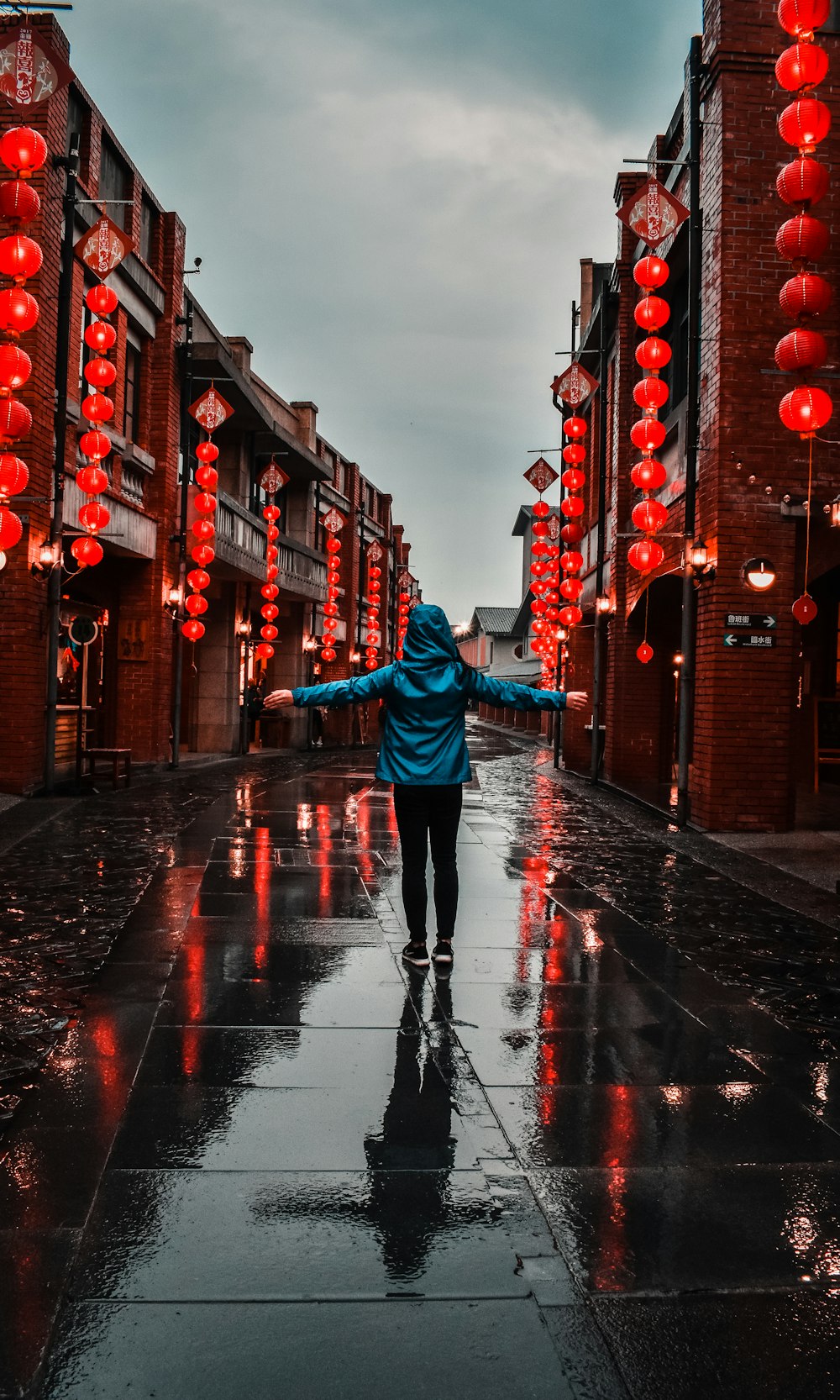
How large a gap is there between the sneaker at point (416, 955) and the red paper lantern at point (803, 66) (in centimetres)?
713

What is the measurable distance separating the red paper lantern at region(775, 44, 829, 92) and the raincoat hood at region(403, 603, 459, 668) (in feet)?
18.5

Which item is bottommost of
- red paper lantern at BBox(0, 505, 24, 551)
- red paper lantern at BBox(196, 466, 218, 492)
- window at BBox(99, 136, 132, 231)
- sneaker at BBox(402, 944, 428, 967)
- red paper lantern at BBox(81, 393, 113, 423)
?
sneaker at BBox(402, 944, 428, 967)

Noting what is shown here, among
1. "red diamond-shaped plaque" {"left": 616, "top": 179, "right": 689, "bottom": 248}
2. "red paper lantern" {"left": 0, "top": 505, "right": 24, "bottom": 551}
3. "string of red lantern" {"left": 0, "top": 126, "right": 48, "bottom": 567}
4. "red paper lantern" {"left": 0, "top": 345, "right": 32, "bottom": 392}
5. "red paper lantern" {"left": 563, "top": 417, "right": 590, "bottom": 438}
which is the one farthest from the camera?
"red paper lantern" {"left": 563, "top": 417, "right": 590, "bottom": 438}

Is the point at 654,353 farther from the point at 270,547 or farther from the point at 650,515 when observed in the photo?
the point at 270,547

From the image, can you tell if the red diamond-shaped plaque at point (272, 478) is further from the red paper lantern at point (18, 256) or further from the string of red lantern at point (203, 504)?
the red paper lantern at point (18, 256)

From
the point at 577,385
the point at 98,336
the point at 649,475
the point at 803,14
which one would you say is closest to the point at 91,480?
the point at 98,336

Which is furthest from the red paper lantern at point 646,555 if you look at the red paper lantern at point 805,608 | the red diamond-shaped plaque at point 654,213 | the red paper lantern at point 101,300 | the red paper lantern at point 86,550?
the red paper lantern at point 101,300

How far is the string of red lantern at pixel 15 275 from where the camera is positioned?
10.2 meters

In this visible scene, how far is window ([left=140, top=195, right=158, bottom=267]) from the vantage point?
61.8 ft

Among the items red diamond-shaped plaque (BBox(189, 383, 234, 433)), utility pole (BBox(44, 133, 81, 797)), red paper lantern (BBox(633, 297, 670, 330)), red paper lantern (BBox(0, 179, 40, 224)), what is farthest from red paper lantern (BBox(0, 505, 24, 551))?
red diamond-shaped plaque (BBox(189, 383, 234, 433))

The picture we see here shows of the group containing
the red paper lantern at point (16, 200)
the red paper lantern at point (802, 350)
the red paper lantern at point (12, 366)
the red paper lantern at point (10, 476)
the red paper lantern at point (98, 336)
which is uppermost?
the red paper lantern at point (98, 336)

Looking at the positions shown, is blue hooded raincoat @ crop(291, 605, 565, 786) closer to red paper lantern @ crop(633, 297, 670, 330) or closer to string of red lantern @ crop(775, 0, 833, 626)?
string of red lantern @ crop(775, 0, 833, 626)

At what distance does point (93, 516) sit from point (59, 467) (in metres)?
0.75

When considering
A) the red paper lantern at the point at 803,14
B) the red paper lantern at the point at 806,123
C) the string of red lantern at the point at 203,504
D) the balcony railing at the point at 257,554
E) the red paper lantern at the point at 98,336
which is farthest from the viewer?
the balcony railing at the point at 257,554
